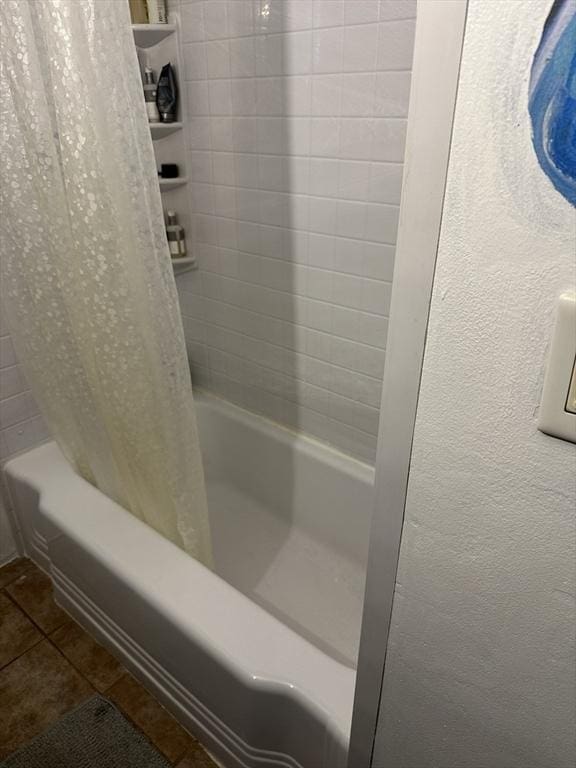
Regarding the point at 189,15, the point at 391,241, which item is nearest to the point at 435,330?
the point at 391,241

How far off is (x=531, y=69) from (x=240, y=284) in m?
1.37

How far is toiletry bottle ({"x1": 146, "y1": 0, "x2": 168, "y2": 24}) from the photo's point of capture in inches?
56.4

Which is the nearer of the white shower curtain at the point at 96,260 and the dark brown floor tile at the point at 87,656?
the white shower curtain at the point at 96,260

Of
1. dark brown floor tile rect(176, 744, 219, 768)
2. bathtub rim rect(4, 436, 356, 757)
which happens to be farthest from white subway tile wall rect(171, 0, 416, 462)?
dark brown floor tile rect(176, 744, 219, 768)

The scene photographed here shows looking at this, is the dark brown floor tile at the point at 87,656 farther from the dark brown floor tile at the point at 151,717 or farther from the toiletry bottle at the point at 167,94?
the toiletry bottle at the point at 167,94

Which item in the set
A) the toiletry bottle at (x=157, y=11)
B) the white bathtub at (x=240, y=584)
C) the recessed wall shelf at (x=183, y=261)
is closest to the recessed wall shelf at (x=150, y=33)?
the toiletry bottle at (x=157, y=11)

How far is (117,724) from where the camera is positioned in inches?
50.6

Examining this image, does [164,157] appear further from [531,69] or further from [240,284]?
[531,69]

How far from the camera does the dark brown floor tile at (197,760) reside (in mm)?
1220

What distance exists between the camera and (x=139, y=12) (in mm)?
1437

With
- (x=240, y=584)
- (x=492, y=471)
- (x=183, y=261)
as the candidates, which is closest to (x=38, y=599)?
(x=240, y=584)

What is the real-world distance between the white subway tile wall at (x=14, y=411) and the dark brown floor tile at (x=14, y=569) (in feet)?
1.29

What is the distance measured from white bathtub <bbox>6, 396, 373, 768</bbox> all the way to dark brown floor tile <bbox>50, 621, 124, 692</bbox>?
1.7 inches

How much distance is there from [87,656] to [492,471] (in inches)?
54.5
